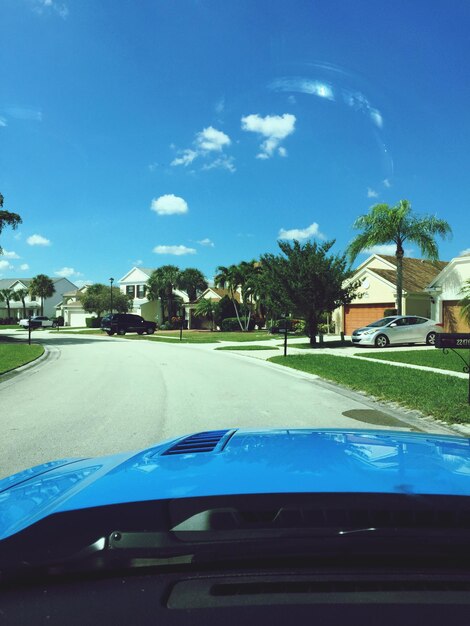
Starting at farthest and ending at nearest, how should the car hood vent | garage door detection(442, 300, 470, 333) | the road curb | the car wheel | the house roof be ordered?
the house roof
garage door detection(442, 300, 470, 333)
the car wheel
the road curb
the car hood vent

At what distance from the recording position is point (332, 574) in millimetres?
1587

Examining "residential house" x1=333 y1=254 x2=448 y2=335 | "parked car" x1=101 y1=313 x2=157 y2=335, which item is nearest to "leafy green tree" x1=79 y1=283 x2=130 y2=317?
"parked car" x1=101 y1=313 x2=157 y2=335

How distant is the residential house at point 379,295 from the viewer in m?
35.5

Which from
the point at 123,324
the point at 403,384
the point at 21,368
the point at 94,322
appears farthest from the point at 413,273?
the point at 94,322

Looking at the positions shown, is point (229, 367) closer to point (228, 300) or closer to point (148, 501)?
point (148, 501)

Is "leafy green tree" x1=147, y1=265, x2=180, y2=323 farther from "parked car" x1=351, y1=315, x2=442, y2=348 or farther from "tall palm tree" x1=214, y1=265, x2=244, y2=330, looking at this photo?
"parked car" x1=351, y1=315, x2=442, y2=348

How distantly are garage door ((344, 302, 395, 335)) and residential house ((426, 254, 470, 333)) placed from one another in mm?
3979

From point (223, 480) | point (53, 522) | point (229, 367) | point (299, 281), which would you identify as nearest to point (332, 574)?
point (223, 480)

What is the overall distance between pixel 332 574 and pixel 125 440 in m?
5.62

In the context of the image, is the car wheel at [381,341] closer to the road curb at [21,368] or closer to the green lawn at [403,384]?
the green lawn at [403,384]

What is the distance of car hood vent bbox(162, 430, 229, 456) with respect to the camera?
2725 millimetres

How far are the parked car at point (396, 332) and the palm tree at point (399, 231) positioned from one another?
452 cm

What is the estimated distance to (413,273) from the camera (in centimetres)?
3975

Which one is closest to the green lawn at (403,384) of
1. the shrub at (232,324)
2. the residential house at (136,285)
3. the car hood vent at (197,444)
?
the car hood vent at (197,444)
